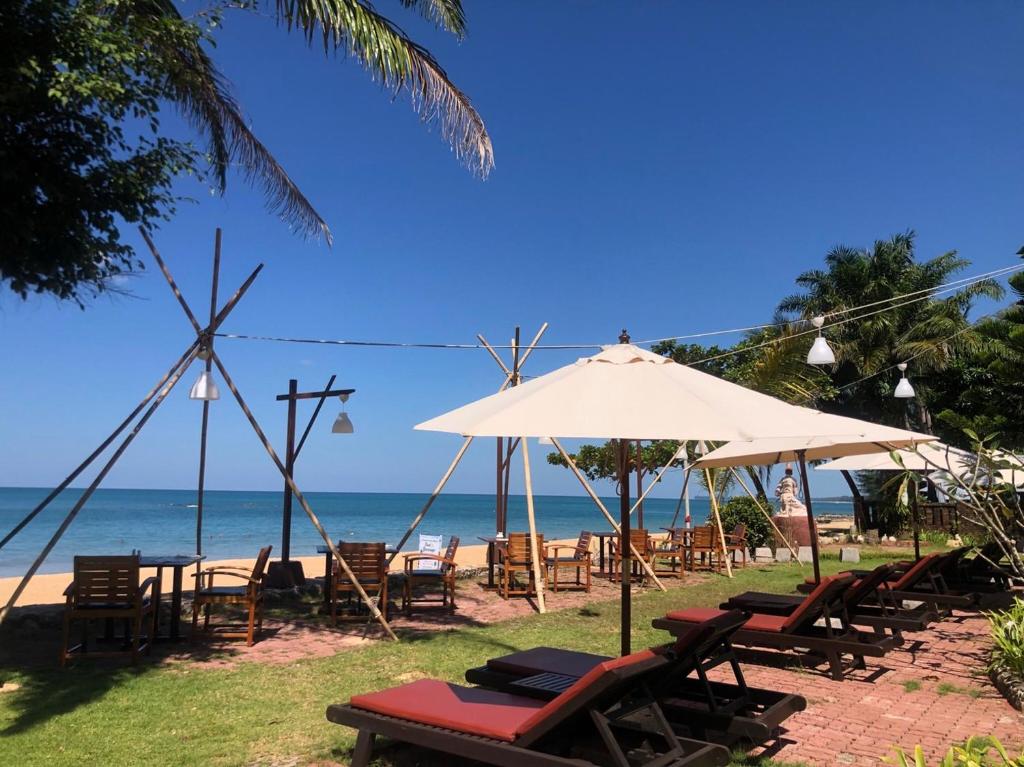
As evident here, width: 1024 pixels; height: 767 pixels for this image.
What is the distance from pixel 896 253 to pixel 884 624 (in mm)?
28126

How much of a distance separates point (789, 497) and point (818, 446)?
35.4ft

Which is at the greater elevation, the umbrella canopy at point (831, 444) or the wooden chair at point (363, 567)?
the umbrella canopy at point (831, 444)

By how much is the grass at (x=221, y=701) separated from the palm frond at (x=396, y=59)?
524 centimetres

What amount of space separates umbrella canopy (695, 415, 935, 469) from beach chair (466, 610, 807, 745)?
1.85 m

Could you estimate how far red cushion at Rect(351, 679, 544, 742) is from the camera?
11.7 ft

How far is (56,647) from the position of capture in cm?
729

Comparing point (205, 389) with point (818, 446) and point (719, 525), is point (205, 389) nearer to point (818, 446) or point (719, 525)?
point (818, 446)

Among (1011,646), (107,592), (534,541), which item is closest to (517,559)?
(534,541)

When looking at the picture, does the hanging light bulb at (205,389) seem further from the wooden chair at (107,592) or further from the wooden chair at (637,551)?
the wooden chair at (637,551)

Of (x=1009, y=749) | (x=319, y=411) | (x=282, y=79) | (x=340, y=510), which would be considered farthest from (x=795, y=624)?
(x=340, y=510)

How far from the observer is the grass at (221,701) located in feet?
14.5

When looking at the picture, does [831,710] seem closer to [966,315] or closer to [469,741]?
[469,741]

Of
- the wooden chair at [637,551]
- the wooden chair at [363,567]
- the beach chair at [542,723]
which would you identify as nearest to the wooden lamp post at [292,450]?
the wooden chair at [363,567]

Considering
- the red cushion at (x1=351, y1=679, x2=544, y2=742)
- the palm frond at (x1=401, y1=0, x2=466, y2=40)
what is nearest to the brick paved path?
the red cushion at (x1=351, y1=679, x2=544, y2=742)
